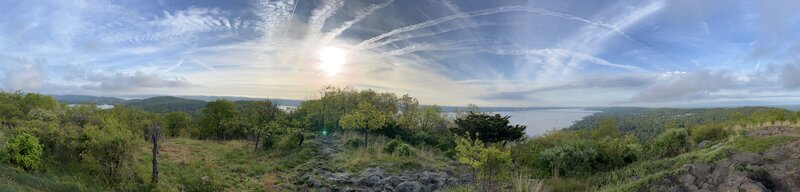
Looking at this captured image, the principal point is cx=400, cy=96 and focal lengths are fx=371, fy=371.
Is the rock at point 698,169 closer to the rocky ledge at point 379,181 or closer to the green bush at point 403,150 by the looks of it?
the rocky ledge at point 379,181

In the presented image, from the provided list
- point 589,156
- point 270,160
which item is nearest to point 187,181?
point 270,160

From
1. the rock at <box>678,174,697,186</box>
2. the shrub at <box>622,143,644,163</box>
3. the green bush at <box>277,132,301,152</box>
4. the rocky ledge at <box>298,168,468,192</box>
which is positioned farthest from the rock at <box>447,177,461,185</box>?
the green bush at <box>277,132,301,152</box>

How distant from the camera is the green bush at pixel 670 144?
46.7 feet

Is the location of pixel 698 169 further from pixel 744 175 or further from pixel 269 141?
pixel 269 141

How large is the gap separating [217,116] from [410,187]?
27319 millimetres

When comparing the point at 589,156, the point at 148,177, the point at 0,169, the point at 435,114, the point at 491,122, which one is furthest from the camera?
the point at 435,114

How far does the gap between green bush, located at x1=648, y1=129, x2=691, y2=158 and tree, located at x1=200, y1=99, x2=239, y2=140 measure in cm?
3081

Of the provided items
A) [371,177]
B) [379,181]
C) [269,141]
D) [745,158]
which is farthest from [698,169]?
[269,141]

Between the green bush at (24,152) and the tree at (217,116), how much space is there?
2233 cm

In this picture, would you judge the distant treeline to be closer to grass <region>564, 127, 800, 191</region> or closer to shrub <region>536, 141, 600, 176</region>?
grass <region>564, 127, 800, 191</region>

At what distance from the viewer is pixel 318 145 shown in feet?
78.1

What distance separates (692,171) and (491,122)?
38.7 feet

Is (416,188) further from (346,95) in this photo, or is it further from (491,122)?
(346,95)

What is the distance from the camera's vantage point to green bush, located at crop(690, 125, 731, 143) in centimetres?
1576
